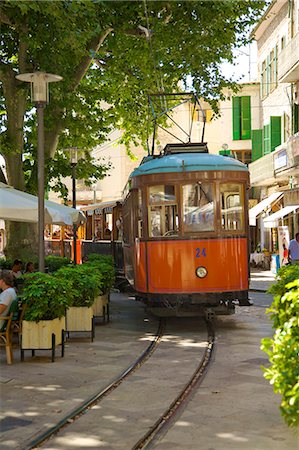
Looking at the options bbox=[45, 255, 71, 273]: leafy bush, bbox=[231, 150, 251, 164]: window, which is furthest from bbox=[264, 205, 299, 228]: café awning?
bbox=[231, 150, 251, 164]: window

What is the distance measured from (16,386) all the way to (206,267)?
576 cm

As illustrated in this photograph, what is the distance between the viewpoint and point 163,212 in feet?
48.1

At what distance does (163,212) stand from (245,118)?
3165cm

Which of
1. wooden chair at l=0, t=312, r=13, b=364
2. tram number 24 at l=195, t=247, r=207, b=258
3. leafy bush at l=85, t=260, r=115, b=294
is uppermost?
tram number 24 at l=195, t=247, r=207, b=258

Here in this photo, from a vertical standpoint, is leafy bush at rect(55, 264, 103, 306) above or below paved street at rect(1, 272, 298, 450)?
above

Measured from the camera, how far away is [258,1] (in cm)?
2112

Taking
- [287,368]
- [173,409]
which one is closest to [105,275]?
[173,409]

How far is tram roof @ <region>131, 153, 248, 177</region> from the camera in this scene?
47.5ft

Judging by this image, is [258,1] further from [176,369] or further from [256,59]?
[256,59]

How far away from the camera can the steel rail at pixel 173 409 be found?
6.78 meters

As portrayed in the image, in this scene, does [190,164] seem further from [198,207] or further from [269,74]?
[269,74]

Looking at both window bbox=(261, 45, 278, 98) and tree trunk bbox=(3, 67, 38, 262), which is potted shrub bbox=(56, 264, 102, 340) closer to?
tree trunk bbox=(3, 67, 38, 262)

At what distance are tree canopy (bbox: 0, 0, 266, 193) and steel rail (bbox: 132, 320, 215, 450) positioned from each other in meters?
7.25

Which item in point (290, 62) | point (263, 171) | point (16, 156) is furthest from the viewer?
point (263, 171)
